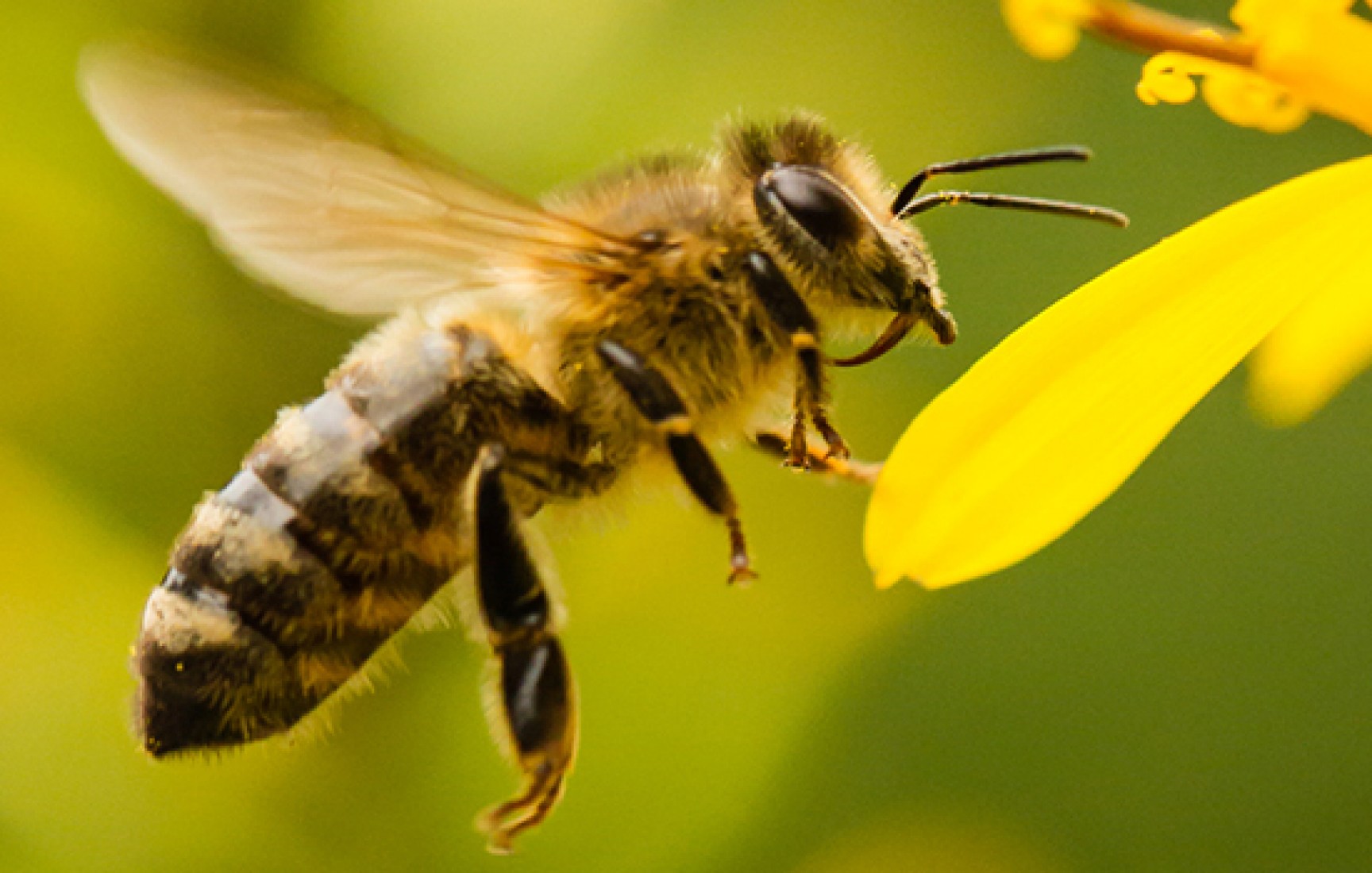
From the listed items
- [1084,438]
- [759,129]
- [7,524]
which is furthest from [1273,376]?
[7,524]

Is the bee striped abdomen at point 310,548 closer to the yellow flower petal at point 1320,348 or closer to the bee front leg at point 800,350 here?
the bee front leg at point 800,350

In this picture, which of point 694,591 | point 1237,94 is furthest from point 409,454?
point 694,591

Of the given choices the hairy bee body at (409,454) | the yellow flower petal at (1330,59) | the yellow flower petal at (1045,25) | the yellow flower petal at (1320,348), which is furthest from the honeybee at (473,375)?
the yellow flower petal at (1320,348)

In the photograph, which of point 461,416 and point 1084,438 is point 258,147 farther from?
point 1084,438

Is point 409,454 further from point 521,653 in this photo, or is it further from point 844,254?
point 844,254

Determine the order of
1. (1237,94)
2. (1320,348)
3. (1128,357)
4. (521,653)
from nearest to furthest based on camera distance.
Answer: (1320,348)
(1128,357)
(1237,94)
(521,653)
